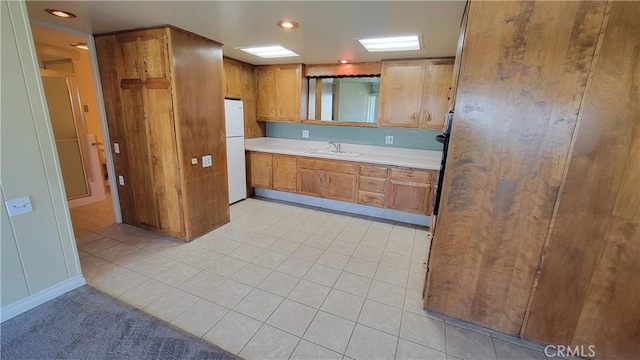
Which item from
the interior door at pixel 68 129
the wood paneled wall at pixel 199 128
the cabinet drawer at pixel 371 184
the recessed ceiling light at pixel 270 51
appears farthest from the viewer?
the interior door at pixel 68 129

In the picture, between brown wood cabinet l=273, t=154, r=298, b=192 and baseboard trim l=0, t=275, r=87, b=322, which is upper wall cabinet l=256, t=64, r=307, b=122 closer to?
brown wood cabinet l=273, t=154, r=298, b=192

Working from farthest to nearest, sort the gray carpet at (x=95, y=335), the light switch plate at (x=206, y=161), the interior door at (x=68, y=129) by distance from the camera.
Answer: the interior door at (x=68, y=129)
the light switch plate at (x=206, y=161)
the gray carpet at (x=95, y=335)

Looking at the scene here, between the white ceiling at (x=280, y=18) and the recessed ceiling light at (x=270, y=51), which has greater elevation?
the recessed ceiling light at (x=270, y=51)

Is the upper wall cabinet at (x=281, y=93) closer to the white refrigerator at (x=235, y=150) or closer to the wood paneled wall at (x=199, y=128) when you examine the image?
the white refrigerator at (x=235, y=150)

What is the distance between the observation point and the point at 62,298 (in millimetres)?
2080

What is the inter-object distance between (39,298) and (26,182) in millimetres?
882

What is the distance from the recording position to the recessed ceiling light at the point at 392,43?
2686 mm

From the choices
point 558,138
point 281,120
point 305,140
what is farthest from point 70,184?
point 558,138

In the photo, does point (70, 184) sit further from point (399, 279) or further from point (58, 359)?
point (399, 279)

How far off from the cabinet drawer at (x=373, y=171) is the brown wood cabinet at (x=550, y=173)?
184 centimetres

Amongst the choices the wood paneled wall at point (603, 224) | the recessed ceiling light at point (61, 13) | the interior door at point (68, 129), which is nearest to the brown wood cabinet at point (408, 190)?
the wood paneled wall at point (603, 224)

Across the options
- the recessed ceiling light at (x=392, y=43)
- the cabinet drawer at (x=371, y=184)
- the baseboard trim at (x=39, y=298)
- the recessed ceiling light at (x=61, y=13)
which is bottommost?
the baseboard trim at (x=39, y=298)

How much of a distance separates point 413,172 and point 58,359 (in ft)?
11.6

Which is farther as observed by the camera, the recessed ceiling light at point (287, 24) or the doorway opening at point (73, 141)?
the doorway opening at point (73, 141)
